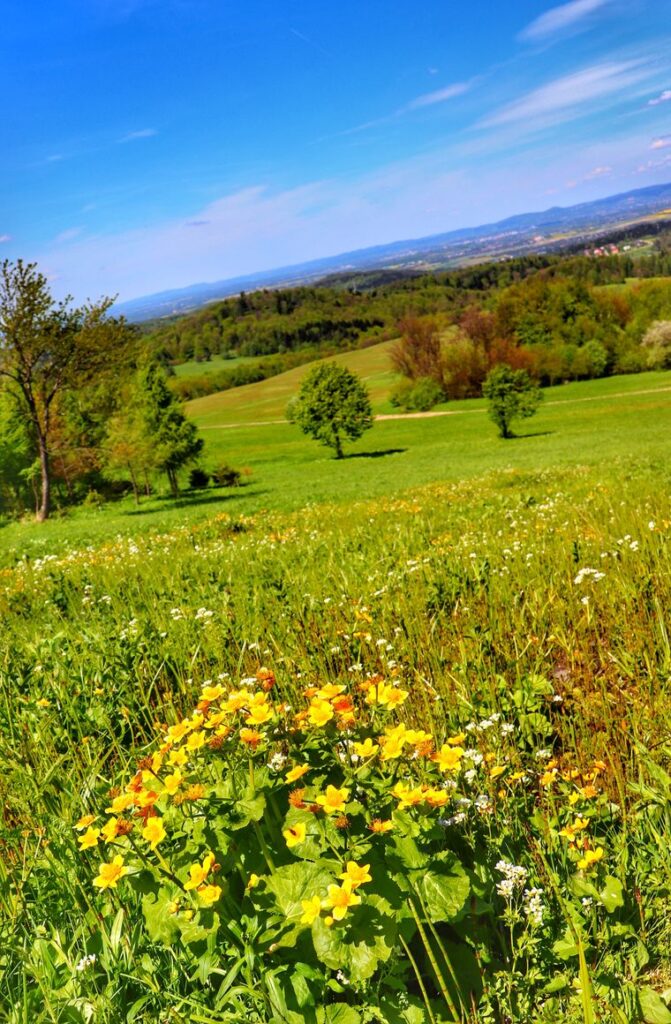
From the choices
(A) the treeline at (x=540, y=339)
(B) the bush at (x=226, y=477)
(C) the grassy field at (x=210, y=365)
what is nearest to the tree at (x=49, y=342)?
(B) the bush at (x=226, y=477)

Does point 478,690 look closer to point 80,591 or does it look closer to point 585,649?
point 585,649

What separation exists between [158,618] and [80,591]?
2.95 metres

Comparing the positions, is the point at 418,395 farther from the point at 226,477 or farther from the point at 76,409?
the point at 76,409

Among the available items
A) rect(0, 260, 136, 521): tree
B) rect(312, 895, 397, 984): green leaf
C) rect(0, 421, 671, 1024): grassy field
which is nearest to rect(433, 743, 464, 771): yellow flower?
rect(0, 421, 671, 1024): grassy field

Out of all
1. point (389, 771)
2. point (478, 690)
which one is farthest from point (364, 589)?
point (389, 771)

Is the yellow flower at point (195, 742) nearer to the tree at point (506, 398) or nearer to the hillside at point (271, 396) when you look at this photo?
the tree at point (506, 398)

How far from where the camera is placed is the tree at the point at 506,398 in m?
49.0

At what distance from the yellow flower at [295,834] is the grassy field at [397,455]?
14909mm

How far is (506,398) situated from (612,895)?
1951 inches

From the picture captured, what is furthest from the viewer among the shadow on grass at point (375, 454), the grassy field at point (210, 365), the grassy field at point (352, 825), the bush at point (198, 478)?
the grassy field at point (210, 365)

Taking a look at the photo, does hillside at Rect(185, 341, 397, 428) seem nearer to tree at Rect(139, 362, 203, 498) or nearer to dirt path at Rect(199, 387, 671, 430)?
dirt path at Rect(199, 387, 671, 430)

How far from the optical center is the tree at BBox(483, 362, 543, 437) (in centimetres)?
4903

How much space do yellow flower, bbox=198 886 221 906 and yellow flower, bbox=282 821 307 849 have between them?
8.7 inches

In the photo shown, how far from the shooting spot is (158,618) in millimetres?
5086
